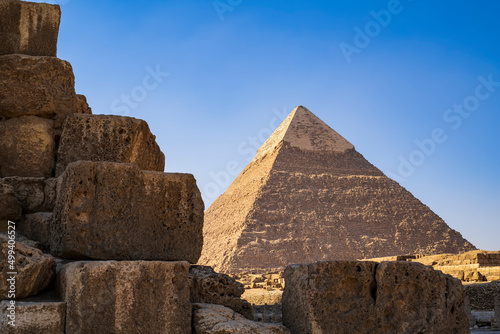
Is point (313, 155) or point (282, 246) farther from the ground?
point (313, 155)

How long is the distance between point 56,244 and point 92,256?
259 millimetres

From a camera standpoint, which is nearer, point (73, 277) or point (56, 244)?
point (73, 277)

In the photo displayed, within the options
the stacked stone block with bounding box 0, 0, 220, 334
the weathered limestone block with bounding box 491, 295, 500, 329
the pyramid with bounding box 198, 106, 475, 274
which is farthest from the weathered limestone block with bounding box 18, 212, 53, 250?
the pyramid with bounding box 198, 106, 475, 274

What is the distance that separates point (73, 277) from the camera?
10.4ft

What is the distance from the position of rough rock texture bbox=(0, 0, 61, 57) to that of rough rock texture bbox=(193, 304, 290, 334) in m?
2.09

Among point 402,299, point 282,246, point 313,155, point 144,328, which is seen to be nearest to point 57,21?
point 144,328

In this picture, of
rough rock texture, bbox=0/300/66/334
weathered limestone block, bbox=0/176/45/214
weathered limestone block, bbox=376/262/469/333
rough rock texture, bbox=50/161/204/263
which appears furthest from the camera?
Result: weathered limestone block, bbox=0/176/45/214

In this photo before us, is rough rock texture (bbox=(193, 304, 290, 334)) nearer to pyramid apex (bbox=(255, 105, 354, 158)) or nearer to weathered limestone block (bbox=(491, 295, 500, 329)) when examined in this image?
weathered limestone block (bbox=(491, 295, 500, 329))

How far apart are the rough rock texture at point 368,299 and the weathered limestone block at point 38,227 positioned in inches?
54.5

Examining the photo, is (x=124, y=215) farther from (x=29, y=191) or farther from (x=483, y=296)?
(x=483, y=296)

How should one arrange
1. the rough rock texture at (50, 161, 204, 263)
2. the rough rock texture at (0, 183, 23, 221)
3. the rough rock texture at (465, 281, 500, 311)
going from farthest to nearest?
the rough rock texture at (465, 281, 500, 311) → the rough rock texture at (0, 183, 23, 221) → the rough rock texture at (50, 161, 204, 263)

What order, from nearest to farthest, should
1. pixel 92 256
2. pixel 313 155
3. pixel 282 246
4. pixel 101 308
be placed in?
pixel 101 308
pixel 92 256
pixel 282 246
pixel 313 155

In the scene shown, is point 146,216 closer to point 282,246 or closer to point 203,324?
point 203,324

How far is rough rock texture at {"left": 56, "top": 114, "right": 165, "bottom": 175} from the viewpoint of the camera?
13.2 ft
